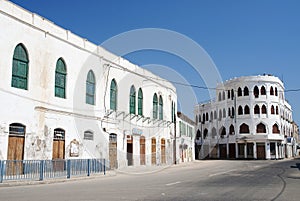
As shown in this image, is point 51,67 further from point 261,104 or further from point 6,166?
point 261,104

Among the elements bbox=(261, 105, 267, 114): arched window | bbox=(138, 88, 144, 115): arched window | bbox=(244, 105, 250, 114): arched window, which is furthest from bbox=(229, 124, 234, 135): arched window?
bbox=(138, 88, 144, 115): arched window

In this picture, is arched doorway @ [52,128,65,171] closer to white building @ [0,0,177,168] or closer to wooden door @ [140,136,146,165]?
white building @ [0,0,177,168]

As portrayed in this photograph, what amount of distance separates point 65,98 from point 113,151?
6757 mm

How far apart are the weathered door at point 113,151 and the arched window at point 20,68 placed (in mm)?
9157

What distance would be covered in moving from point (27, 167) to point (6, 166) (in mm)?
1054

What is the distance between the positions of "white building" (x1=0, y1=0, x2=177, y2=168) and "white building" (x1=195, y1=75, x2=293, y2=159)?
94.5 feet

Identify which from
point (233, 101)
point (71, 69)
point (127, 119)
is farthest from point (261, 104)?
point (71, 69)

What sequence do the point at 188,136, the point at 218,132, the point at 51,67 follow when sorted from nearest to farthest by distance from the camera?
1. the point at 51,67
2. the point at 188,136
3. the point at 218,132

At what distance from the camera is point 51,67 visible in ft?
67.4

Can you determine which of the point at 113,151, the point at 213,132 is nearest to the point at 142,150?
the point at 113,151

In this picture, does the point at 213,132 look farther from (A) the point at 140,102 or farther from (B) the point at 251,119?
(A) the point at 140,102

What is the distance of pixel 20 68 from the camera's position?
61.1ft

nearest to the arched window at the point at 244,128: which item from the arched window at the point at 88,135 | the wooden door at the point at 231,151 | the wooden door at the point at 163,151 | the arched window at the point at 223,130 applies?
the wooden door at the point at 231,151

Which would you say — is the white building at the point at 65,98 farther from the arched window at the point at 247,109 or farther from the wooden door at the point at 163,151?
the arched window at the point at 247,109
